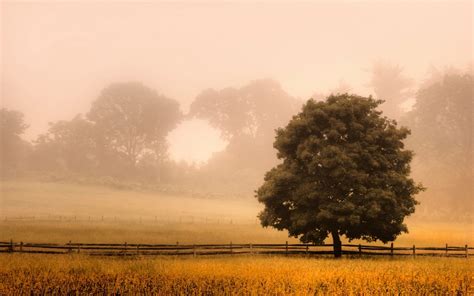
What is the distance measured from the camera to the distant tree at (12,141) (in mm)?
100625

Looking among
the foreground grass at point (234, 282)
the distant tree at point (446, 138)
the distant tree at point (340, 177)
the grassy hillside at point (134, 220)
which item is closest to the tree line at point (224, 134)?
the distant tree at point (446, 138)

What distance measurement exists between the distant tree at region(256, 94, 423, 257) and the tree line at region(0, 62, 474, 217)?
48.1 m

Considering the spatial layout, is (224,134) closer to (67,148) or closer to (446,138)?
(67,148)

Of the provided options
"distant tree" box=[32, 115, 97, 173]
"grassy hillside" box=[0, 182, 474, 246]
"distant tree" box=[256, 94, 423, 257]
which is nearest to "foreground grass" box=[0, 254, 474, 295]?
"distant tree" box=[256, 94, 423, 257]

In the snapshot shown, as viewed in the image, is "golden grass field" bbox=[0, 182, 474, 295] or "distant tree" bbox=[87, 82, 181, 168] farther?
"distant tree" bbox=[87, 82, 181, 168]

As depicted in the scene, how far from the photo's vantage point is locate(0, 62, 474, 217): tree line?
81500mm

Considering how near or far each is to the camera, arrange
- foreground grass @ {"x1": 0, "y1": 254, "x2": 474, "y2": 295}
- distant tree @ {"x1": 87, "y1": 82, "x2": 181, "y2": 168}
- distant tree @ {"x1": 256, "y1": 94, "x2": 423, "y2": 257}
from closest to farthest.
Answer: foreground grass @ {"x1": 0, "y1": 254, "x2": 474, "y2": 295}, distant tree @ {"x1": 256, "y1": 94, "x2": 423, "y2": 257}, distant tree @ {"x1": 87, "y1": 82, "x2": 181, "y2": 168}

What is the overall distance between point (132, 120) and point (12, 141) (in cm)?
2524

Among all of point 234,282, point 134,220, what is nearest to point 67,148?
point 134,220

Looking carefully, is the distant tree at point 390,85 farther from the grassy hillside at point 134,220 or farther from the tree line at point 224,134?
the grassy hillside at point 134,220

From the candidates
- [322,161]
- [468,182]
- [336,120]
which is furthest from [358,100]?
[468,182]

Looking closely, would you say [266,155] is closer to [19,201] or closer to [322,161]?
[19,201]

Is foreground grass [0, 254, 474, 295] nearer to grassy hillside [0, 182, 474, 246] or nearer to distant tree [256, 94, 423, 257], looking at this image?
distant tree [256, 94, 423, 257]

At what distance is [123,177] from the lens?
100875 mm
